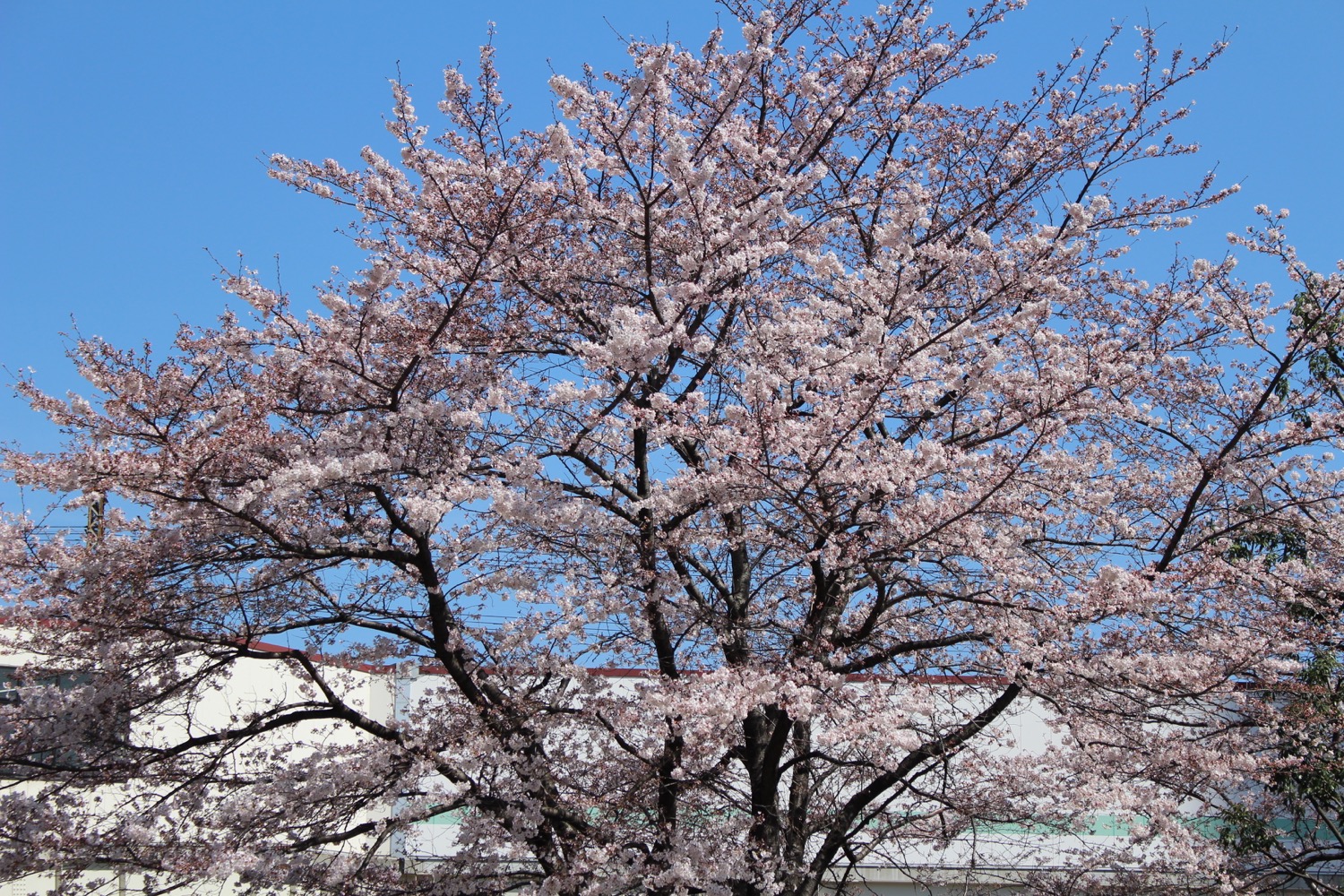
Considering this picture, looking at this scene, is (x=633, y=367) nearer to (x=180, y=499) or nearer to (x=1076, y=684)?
(x=180, y=499)

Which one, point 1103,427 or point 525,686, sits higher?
point 1103,427

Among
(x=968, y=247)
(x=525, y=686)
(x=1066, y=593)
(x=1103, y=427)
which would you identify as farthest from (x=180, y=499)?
(x=1103, y=427)

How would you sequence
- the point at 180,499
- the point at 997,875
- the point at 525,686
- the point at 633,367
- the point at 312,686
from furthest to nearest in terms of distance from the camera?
the point at 997,875 < the point at 312,686 < the point at 525,686 < the point at 633,367 < the point at 180,499

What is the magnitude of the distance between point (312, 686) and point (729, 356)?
4.34 metres

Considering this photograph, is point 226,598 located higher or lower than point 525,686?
higher

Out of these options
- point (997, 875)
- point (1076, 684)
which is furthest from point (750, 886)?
point (997, 875)

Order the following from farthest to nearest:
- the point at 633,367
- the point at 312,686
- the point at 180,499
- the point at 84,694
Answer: the point at 312,686, the point at 84,694, the point at 633,367, the point at 180,499

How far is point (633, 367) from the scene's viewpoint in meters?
6.48

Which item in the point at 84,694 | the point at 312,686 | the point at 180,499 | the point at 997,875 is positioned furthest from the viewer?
the point at 997,875

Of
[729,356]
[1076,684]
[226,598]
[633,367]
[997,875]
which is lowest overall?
[997,875]

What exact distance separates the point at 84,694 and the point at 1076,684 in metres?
6.54

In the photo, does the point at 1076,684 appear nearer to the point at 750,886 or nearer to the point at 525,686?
the point at 750,886

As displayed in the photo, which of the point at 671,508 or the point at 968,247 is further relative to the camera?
the point at 968,247

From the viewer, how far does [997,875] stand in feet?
31.3
